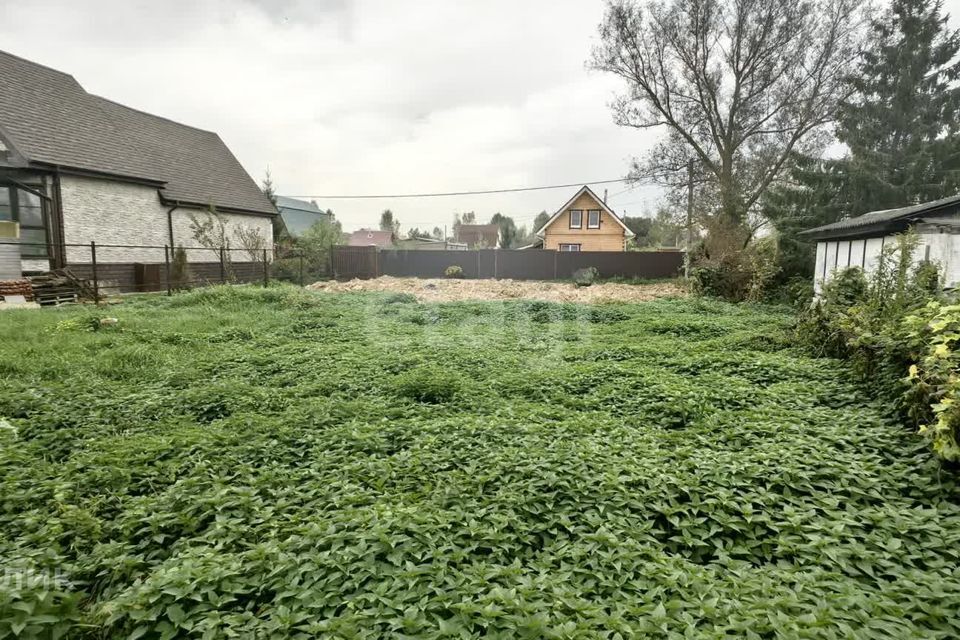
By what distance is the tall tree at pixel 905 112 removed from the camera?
17.7 meters

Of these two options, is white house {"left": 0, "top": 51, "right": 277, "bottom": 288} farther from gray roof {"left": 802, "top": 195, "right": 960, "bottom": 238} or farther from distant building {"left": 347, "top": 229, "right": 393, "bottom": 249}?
distant building {"left": 347, "top": 229, "right": 393, "bottom": 249}

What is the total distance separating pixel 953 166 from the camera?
700 inches

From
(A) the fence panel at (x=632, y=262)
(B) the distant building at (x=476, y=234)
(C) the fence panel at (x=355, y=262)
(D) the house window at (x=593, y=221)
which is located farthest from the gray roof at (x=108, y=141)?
(B) the distant building at (x=476, y=234)

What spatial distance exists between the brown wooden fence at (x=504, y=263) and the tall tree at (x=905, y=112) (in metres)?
7.86

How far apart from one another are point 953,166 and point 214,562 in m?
24.4

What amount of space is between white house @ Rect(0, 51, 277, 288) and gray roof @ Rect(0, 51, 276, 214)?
4 centimetres

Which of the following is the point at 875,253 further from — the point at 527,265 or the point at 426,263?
the point at 426,263

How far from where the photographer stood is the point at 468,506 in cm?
Answer: 292

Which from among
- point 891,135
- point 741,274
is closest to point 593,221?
point 891,135

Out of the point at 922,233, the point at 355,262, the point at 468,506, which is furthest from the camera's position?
the point at 355,262

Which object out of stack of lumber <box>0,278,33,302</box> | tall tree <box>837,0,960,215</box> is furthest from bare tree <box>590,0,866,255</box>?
stack of lumber <box>0,278,33,302</box>

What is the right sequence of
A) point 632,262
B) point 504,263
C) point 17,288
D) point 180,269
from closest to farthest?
point 17,288 → point 180,269 → point 632,262 → point 504,263

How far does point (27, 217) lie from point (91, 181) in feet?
6.88

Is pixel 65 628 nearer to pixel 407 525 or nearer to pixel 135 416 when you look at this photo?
pixel 407 525
